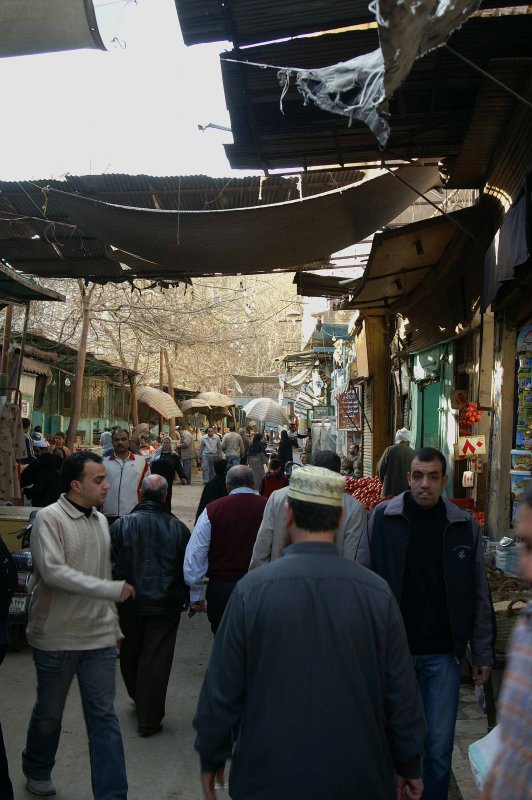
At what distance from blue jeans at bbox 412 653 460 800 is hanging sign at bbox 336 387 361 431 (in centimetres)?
1614

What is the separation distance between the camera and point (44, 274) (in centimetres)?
1274

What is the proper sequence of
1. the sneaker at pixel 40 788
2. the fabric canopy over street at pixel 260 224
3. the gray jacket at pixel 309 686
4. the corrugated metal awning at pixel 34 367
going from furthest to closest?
the corrugated metal awning at pixel 34 367 < the fabric canopy over street at pixel 260 224 < the sneaker at pixel 40 788 < the gray jacket at pixel 309 686

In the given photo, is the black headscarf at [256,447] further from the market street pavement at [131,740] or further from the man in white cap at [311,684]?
the man in white cap at [311,684]

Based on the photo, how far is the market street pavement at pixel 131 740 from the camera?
4.70 m

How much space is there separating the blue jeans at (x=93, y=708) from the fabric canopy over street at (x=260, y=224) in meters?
4.90

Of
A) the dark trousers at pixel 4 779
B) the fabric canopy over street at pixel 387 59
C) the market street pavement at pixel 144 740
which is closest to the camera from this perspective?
the fabric canopy over street at pixel 387 59

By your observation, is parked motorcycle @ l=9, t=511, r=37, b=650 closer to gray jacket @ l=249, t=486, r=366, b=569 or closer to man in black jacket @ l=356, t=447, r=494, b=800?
gray jacket @ l=249, t=486, r=366, b=569

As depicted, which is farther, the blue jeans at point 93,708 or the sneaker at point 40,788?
the sneaker at point 40,788

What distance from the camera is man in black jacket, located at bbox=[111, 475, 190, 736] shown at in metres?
5.55

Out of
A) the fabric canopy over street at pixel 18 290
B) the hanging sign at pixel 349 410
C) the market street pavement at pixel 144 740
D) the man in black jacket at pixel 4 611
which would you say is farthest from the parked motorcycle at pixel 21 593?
the hanging sign at pixel 349 410

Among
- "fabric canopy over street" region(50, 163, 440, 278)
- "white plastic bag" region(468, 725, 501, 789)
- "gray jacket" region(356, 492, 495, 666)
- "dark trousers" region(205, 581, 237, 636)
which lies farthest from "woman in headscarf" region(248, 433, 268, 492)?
"white plastic bag" region(468, 725, 501, 789)

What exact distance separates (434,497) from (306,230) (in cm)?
508

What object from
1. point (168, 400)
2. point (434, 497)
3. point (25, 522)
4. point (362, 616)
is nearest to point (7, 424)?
point (25, 522)

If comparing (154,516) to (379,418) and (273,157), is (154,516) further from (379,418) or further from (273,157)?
(379,418)
